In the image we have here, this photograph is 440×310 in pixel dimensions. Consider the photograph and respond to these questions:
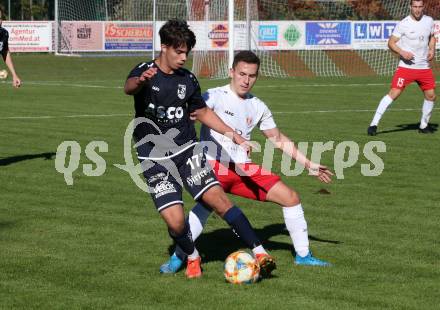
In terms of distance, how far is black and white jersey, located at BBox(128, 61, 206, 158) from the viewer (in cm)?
793

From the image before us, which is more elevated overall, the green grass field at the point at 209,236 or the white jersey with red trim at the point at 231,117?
the white jersey with red trim at the point at 231,117

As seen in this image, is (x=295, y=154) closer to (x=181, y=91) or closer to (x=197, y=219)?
(x=197, y=219)

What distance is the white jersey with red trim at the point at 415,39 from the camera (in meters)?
18.5

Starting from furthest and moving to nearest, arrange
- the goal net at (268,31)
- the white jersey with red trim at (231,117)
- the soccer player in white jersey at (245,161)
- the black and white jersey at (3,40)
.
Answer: the goal net at (268,31) < the black and white jersey at (3,40) < the white jersey with red trim at (231,117) < the soccer player in white jersey at (245,161)

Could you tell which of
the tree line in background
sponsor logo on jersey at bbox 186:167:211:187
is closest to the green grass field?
sponsor logo on jersey at bbox 186:167:211:187

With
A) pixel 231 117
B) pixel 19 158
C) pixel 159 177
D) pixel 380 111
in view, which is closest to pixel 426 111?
pixel 380 111

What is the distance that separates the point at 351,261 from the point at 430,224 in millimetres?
1980

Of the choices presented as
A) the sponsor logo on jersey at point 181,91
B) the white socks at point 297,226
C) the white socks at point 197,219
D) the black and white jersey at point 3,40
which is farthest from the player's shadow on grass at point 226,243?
the black and white jersey at point 3,40

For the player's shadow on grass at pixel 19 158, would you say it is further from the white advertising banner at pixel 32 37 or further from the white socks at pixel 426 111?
the white advertising banner at pixel 32 37

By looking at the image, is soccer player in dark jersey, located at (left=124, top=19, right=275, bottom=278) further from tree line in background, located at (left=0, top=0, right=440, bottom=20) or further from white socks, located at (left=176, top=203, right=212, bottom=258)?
tree line in background, located at (left=0, top=0, right=440, bottom=20)

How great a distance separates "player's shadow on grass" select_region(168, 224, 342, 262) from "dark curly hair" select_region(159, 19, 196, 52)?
2050 millimetres

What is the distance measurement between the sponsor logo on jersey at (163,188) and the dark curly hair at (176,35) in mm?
1122

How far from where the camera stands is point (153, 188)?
7.95 m

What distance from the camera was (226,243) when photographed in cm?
941
